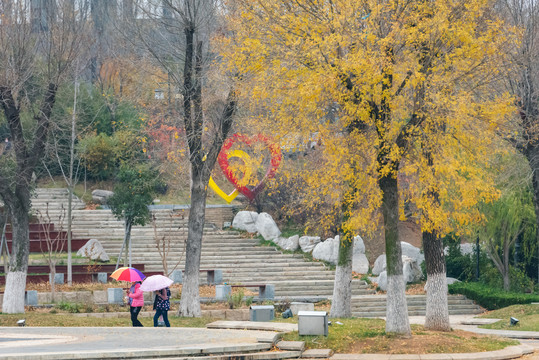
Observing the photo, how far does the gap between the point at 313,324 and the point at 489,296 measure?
50.5 ft

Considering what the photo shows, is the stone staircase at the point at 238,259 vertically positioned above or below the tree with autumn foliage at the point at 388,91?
below

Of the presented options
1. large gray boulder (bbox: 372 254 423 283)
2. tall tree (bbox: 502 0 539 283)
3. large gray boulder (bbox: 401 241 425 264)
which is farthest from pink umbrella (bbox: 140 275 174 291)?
large gray boulder (bbox: 401 241 425 264)

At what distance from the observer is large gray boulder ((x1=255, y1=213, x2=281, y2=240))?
35278 mm

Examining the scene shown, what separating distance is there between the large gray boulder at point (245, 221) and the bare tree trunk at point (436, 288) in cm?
1973

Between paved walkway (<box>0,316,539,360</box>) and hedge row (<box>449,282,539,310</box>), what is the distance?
10630mm

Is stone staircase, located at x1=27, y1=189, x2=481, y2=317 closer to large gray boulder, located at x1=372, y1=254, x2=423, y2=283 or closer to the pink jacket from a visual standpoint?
large gray boulder, located at x1=372, y1=254, x2=423, y2=283

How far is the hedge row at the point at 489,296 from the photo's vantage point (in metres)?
25.7

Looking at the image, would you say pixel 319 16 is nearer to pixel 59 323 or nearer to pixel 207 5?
pixel 207 5

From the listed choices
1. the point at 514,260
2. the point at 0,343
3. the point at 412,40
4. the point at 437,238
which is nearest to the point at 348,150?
the point at 412,40

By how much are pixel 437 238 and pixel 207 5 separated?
8956mm

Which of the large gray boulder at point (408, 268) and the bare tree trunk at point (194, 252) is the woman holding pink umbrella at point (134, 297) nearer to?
the bare tree trunk at point (194, 252)

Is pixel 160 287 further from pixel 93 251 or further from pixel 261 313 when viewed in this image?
pixel 93 251

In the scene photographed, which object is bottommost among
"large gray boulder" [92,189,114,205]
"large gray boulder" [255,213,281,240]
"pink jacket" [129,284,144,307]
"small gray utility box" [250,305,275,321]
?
"small gray utility box" [250,305,275,321]

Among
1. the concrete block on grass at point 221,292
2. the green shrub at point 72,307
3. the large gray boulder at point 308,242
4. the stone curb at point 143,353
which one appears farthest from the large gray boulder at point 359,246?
the stone curb at point 143,353
